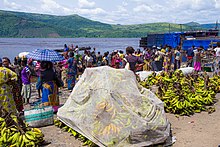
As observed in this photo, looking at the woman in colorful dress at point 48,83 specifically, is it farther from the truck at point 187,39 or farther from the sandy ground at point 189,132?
the truck at point 187,39

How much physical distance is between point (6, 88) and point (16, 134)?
1154 millimetres

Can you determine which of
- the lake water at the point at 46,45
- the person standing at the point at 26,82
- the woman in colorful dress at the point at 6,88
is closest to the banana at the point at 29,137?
the woman in colorful dress at the point at 6,88

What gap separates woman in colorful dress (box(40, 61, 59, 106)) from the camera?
7809 mm

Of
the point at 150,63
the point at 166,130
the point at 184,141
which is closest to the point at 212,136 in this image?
the point at 184,141

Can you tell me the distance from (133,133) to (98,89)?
1353 mm

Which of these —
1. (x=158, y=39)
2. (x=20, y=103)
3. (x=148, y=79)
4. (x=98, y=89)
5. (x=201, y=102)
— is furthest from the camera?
(x=158, y=39)

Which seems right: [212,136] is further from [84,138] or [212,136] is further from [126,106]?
[84,138]

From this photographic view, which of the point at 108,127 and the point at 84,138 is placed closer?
the point at 108,127

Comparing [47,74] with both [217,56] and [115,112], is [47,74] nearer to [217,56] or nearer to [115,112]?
[115,112]

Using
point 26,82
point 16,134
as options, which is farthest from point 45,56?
point 16,134

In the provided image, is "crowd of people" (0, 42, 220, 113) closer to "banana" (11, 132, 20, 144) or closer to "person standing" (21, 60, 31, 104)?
"person standing" (21, 60, 31, 104)

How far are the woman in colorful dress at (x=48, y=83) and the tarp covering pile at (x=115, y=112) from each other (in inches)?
41.3

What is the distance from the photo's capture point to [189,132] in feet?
22.3

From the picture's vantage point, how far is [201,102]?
356 inches
